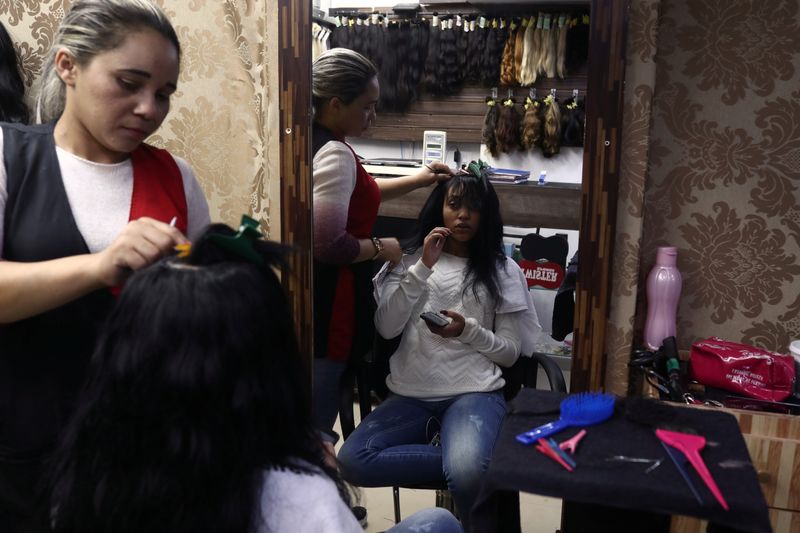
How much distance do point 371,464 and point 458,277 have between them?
0.52 meters

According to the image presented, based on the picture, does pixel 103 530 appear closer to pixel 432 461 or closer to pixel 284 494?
pixel 284 494

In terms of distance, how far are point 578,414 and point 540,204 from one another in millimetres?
547

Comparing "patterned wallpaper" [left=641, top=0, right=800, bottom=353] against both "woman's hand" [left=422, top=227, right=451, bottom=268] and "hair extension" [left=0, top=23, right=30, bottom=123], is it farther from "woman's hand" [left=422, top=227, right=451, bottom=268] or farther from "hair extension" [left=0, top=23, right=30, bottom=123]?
"hair extension" [left=0, top=23, right=30, bottom=123]

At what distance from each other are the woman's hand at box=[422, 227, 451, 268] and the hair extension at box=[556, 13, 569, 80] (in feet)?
1.45

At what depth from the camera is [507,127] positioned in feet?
5.27

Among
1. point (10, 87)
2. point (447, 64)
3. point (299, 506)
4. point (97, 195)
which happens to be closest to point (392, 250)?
point (447, 64)

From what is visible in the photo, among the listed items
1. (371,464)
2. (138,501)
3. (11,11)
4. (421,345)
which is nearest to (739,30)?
(421,345)

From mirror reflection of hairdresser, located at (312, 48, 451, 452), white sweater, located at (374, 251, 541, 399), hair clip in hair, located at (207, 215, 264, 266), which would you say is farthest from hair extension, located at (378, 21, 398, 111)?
hair clip in hair, located at (207, 215, 264, 266)

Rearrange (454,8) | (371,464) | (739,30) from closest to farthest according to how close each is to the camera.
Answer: (739,30) < (454,8) < (371,464)

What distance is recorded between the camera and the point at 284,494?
0.88m

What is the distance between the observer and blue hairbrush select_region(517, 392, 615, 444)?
3.84ft

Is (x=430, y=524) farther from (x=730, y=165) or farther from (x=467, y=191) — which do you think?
(x=730, y=165)

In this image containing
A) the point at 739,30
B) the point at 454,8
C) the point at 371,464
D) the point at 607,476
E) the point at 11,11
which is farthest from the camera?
the point at 11,11

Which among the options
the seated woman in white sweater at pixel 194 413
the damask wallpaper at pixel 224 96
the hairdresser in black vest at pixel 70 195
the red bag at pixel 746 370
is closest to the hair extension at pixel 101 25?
the hairdresser in black vest at pixel 70 195
